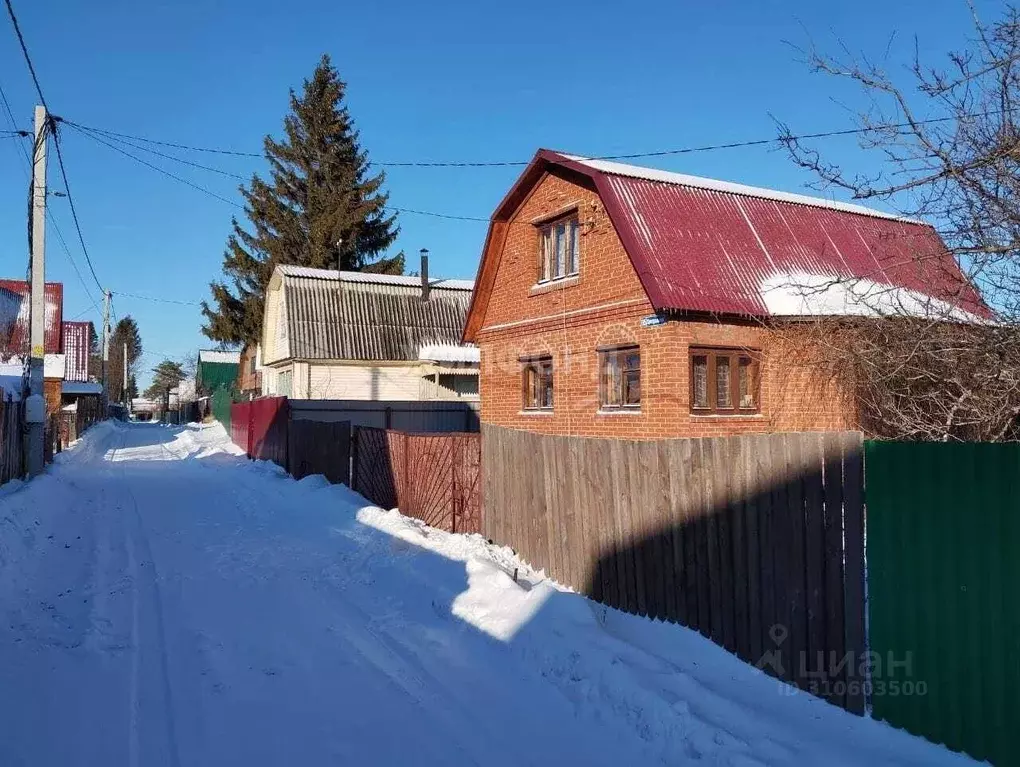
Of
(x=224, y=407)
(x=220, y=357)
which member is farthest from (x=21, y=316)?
(x=220, y=357)

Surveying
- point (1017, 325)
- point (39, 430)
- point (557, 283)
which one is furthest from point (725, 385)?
point (39, 430)

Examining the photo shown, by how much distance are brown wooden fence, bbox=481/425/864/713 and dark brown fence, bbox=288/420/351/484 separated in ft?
26.8

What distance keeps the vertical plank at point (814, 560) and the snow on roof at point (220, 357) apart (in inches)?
2465

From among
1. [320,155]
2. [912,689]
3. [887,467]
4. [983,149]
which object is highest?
[320,155]

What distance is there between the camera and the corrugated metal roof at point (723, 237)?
13.3 metres

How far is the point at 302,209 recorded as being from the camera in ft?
139

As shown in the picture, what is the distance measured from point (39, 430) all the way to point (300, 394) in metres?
11.0

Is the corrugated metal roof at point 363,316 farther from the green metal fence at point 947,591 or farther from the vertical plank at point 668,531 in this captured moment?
the green metal fence at point 947,591

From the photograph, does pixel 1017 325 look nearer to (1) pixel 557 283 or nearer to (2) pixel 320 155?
(1) pixel 557 283

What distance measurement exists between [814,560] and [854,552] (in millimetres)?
292

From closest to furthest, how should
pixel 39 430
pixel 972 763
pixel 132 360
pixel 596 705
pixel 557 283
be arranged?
pixel 972 763 → pixel 596 705 → pixel 557 283 → pixel 39 430 → pixel 132 360

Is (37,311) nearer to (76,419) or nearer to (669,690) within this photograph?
(669,690)

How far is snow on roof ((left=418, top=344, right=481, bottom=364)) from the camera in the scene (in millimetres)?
28797

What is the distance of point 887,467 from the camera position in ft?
15.7
